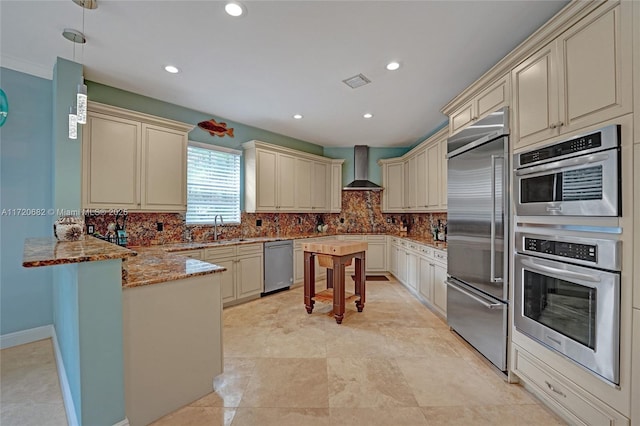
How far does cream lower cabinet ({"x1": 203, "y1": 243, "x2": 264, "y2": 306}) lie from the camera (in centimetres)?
378

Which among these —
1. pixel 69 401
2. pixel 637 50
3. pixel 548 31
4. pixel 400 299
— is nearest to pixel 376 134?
pixel 400 299

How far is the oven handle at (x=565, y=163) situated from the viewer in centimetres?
148

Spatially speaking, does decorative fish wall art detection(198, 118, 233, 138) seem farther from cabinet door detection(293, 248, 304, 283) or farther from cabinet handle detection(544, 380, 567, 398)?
cabinet handle detection(544, 380, 567, 398)

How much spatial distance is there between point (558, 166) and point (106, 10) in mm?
3353

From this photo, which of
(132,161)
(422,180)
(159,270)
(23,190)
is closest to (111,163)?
(132,161)

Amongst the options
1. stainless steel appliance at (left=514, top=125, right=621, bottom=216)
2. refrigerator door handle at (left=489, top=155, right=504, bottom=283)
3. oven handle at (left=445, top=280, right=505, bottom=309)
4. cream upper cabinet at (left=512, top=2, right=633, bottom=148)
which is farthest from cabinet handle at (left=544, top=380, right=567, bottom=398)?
cream upper cabinet at (left=512, top=2, right=633, bottom=148)

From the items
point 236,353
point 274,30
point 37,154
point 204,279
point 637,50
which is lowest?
point 236,353

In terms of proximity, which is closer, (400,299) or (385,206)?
(400,299)

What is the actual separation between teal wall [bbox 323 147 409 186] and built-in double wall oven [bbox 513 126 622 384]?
4076mm

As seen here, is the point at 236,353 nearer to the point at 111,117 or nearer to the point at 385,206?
the point at 111,117

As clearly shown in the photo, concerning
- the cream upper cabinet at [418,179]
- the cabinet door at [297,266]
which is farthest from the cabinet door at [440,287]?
the cabinet door at [297,266]

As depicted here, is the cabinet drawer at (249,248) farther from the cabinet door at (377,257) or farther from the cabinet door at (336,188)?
the cabinet door at (377,257)

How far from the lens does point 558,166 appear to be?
5.63 ft

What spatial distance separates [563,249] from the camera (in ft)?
5.58
